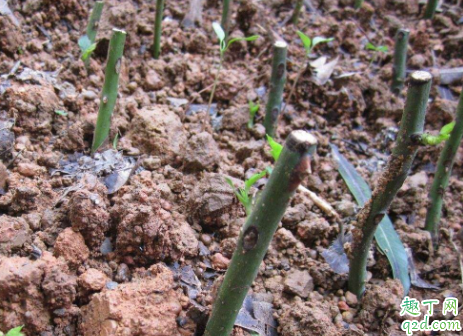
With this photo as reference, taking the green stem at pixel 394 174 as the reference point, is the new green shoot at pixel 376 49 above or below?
above

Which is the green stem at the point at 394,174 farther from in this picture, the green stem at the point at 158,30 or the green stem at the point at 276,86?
the green stem at the point at 158,30

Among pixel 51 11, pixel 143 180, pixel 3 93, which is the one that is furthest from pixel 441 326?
pixel 51 11

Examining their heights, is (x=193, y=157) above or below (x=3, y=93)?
below

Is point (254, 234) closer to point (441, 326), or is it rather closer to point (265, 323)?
point (265, 323)

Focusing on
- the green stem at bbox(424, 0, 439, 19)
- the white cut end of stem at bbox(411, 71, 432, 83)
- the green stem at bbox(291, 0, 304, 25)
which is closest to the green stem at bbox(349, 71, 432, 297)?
the white cut end of stem at bbox(411, 71, 432, 83)

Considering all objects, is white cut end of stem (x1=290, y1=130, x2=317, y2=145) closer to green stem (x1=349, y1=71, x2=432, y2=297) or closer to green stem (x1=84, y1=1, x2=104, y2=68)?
green stem (x1=349, y1=71, x2=432, y2=297)

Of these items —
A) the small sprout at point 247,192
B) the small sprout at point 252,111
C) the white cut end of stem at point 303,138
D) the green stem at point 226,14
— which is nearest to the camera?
the white cut end of stem at point 303,138

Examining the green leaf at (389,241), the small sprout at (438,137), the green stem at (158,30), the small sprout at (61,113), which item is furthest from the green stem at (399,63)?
the small sprout at (61,113)
